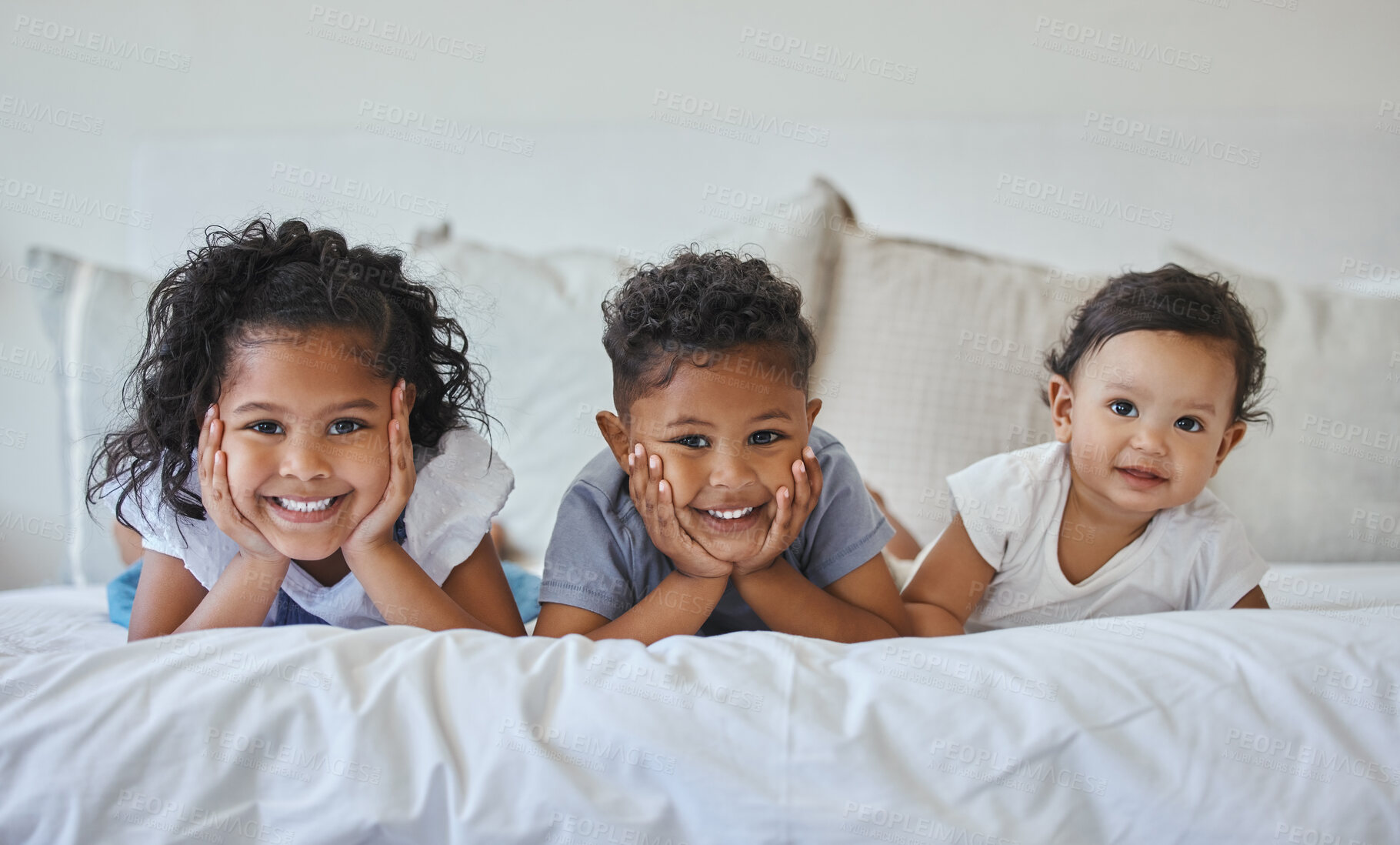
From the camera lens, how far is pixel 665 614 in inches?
42.9

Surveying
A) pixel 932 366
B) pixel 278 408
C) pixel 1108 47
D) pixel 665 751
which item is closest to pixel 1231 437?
pixel 932 366

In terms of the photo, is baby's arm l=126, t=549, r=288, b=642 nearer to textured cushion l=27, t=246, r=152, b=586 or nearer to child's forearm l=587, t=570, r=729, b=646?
child's forearm l=587, t=570, r=729, b=646

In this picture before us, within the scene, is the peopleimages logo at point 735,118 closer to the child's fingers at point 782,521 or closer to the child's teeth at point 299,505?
the child's fingers at point 782,521

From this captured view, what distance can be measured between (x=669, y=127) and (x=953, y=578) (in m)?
1.33

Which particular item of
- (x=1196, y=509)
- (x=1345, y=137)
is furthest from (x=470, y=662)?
(x=1345, y=137)

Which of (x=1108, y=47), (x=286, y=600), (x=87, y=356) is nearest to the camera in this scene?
(x=286, y=600)

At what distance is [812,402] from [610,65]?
1351 mm

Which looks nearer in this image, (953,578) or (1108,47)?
(953,578)

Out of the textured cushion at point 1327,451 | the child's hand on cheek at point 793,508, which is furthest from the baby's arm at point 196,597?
the textured cushion at point 1327,451

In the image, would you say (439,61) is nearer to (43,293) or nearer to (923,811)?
(43,293)

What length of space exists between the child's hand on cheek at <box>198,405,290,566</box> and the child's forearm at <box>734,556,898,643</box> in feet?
1.69

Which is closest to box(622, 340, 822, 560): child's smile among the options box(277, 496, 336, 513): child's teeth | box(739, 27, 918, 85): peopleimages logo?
box(277, 496, 336, 513): child's teeth

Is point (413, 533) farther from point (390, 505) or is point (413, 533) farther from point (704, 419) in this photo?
point (704, 419)

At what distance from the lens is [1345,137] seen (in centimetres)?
208
